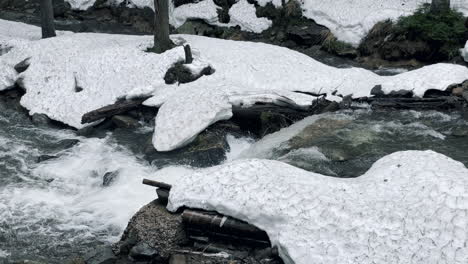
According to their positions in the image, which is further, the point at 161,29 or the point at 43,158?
the point at 161,29

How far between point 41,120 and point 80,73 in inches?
84.5

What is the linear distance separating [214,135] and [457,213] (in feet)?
21.5

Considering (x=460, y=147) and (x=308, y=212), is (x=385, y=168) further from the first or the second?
(x=460, y=147)

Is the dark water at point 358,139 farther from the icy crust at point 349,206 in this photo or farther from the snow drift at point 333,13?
the snow drift at point 333,13

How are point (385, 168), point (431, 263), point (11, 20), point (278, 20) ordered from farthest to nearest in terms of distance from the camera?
point (11, 20) → point (278, 20) → point (385, 168) → point (431, 263)

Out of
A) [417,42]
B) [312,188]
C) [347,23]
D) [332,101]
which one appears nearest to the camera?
[312,188]

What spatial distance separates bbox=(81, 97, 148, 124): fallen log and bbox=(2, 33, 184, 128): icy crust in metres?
0.40

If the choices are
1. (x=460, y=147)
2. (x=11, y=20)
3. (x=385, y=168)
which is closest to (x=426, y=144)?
(x=460, y=147)

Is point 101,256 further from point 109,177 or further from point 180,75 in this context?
point 180,75

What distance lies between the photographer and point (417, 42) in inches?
702

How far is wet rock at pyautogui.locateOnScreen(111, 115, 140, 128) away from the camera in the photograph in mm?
13875

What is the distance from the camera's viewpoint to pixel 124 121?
13.9m

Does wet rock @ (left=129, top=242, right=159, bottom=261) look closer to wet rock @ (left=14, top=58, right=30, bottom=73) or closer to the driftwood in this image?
the driftwood

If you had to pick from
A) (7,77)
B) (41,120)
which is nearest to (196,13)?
(7,77)
